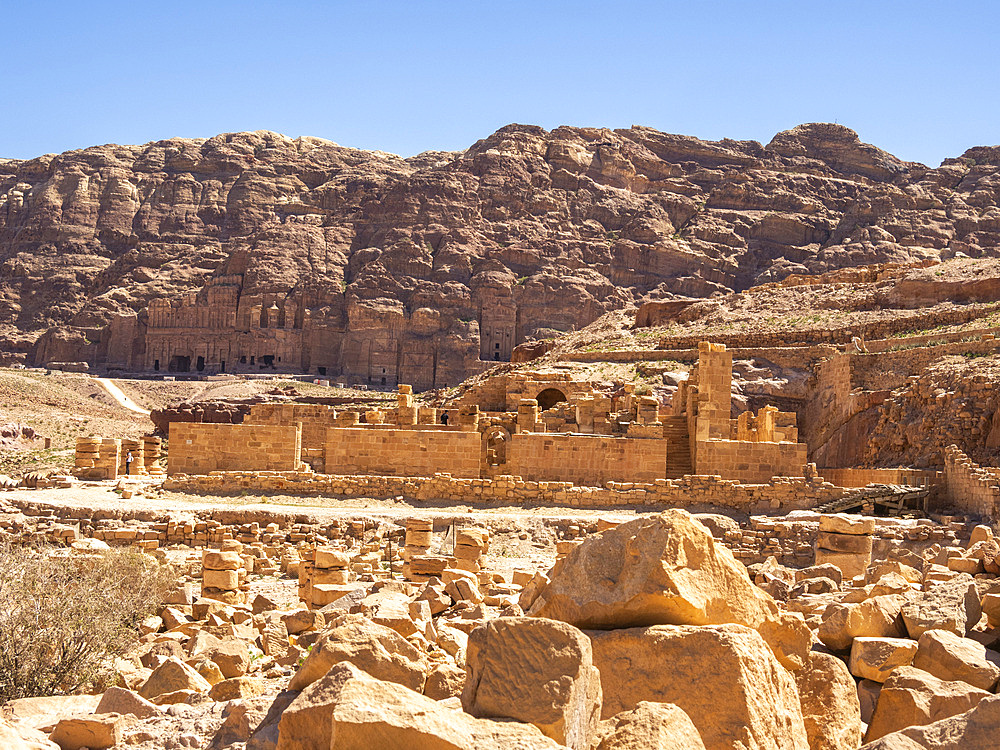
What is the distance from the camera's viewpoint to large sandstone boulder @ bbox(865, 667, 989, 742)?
4754 millimetres

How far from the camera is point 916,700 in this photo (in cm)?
484

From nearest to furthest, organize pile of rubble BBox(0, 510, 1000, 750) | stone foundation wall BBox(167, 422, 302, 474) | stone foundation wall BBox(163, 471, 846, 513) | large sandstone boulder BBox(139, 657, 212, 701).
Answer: pile of rubble BBox(0, 510, 1000, 750)
large sandstone boulder BBox(139, 657, 212, 701)
stone foundation wall BBox(163, 471, 846, 513)
stone foundation wall BBox(167, 422, 302, 474)

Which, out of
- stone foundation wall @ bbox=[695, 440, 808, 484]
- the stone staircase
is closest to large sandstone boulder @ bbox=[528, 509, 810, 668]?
stone foundation wall @ bbox=[695, 440, 808, 484]

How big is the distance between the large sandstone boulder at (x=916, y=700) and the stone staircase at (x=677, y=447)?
14422 millimetres

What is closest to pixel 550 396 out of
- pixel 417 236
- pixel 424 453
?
pixel 424 453

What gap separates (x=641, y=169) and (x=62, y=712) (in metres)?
99.9

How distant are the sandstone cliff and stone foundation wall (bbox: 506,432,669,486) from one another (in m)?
52.1

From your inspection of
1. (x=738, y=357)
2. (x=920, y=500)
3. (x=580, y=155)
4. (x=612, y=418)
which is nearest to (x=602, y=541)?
(x=920, y=500)

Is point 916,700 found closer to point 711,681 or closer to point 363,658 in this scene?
point 711,681

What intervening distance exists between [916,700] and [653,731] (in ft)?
5.79

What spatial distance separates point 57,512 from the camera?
1725cm

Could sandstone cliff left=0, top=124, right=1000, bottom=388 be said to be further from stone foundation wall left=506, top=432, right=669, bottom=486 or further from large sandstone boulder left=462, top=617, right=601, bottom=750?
large sandstone boulder left=462, top=617, right=601, bottom=750

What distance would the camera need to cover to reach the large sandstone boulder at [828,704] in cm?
496

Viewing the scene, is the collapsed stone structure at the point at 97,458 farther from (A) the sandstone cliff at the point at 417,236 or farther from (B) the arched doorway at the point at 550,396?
(A) the sandstone cliff at the point at 417,236
